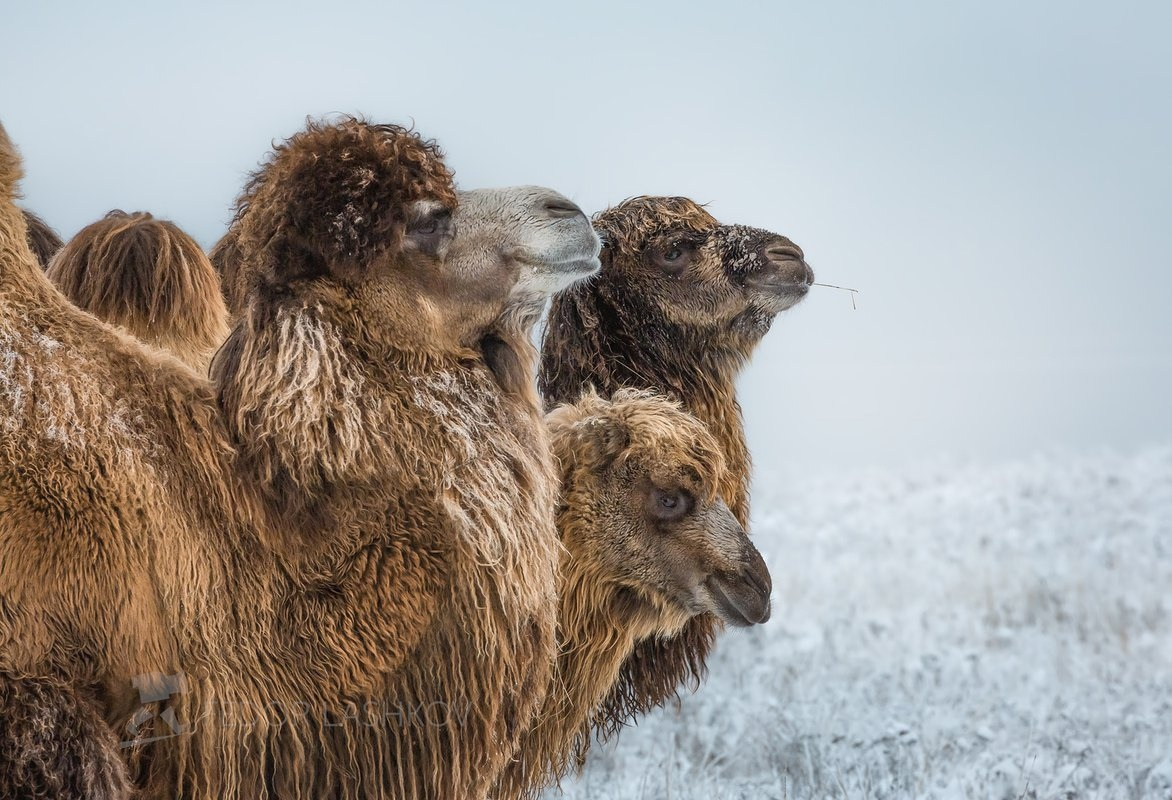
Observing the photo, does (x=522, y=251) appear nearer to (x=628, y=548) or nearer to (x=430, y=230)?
(x=430, y=230)

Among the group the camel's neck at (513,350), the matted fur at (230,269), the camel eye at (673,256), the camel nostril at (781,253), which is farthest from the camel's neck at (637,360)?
the camel's neck at (513,350)

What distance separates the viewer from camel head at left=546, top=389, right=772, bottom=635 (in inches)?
225

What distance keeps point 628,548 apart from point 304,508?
200 centimetres

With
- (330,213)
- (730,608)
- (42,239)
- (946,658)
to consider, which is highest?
(330,213)

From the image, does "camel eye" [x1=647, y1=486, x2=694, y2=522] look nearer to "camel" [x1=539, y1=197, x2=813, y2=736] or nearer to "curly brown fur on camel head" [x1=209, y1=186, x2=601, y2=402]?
"camel" [x1=539, y1=197, x2=813, y2=736]

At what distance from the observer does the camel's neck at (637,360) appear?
6555mm

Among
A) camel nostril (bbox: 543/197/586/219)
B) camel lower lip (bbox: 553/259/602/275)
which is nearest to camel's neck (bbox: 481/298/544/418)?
camel lower lip (bbox: 553/259/602/275)

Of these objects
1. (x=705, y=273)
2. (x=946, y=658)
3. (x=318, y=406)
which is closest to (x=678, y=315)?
(x=705, y=273)

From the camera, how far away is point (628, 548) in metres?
5.75

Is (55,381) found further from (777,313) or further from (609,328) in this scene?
(777,313)

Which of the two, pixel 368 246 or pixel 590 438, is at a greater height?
pixel 368 246

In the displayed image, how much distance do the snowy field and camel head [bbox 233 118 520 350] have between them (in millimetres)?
3899

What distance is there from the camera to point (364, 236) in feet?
13.8

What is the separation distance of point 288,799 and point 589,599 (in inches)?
80.2
